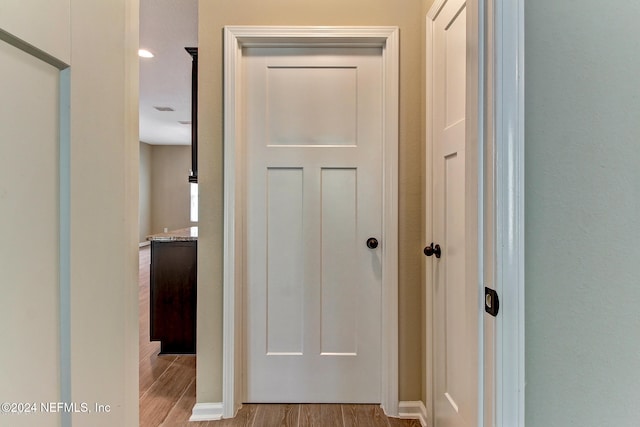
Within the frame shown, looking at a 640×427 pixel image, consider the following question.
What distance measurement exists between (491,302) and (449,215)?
2.57ft

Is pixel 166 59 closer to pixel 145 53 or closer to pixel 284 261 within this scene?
pixel 145 53

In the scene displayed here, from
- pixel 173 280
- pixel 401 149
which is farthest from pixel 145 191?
pixel 401 149

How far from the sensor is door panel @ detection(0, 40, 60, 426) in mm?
367

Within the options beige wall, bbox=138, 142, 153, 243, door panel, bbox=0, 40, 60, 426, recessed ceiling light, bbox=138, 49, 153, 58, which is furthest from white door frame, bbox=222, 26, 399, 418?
beige wall, bbox=138, 142, 153, 243

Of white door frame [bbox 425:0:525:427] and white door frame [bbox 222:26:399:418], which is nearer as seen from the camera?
white door frame [bbox 425:0:525:427]

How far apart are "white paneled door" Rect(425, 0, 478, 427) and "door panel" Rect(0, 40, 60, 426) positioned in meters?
1.14

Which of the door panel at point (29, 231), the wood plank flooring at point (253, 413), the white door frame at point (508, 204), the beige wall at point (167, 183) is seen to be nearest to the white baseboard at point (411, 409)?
the wood plank flooring at point (253, 413)

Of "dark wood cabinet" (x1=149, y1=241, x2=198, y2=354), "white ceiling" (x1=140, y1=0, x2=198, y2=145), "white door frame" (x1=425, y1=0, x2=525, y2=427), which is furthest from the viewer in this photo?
"dark wood cabinet" (x1=149, y1=241, x2=198, y2=354)

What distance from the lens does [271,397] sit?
1755 millimetres

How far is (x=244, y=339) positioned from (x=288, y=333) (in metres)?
0.24

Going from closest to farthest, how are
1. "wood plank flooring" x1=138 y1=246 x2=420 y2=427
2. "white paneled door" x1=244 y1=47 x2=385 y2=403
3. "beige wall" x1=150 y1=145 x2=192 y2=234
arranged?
"wood plank flooring" x1=138 y1=246 x2=420 y2=427, "white paneled door" x1=244 y1=47 x2=385 y2=403, "beige wall" x1=150 y1=145 x2=192 y2=234

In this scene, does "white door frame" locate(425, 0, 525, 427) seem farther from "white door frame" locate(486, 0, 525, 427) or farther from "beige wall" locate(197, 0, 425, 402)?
"beige wall" locate(197, 0, 425, 402)

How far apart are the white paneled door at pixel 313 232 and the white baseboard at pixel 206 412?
167 mm

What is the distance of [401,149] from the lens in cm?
170
